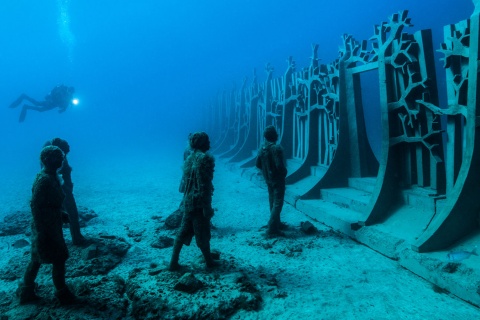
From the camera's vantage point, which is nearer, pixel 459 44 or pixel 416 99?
pixel 459 44

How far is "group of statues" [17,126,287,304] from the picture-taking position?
137 inches

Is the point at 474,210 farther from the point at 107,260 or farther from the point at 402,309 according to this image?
the point at 107,260

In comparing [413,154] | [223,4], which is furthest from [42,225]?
[223,4]

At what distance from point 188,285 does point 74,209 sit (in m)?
3.42

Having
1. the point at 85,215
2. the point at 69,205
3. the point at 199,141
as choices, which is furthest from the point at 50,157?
the point at 85,215

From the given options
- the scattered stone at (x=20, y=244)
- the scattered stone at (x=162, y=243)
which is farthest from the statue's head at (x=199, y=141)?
the scattered stone at (x=20, y=244)

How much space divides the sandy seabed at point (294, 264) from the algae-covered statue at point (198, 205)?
0.57 meters

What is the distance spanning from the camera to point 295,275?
436cm

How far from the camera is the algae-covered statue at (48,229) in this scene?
11.3 feet

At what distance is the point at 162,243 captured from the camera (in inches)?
223

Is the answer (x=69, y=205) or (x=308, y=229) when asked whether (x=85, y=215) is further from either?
(x=308, y=229)

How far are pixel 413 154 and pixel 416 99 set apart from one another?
3.35 feet

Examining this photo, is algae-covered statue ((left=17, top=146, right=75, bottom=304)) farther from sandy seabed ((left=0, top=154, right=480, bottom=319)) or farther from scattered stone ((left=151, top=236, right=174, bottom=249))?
scattered stone ((left=151, top=236, right=174, bottom=249))

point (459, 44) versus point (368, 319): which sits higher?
point (459, 44)
